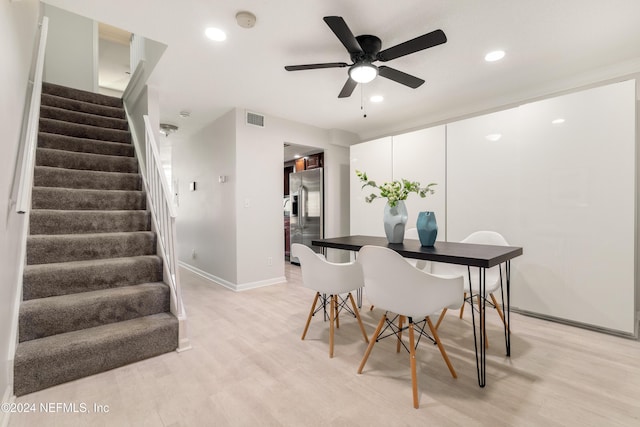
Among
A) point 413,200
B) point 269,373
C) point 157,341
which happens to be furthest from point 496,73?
point 157,341

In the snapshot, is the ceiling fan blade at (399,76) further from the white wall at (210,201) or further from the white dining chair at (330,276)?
the white wall at (210,201)

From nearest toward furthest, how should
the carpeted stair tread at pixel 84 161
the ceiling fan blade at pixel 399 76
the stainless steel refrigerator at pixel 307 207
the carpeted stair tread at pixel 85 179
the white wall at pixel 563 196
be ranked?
1. the ceiling fan blade at pixel 399 76
2. the white wall at pixel 563 196
3. the carpeted stair tread at pixel 85 179
4. the carpeted stair tread at pixel 84 161
5. the stainless steel refrigerator at pixel 307 207

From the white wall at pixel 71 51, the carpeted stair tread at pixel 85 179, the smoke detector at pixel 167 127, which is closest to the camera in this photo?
the carpeted stair tread at pixel 85 179

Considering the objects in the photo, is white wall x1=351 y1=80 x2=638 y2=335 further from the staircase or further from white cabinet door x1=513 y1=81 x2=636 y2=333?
the staircase

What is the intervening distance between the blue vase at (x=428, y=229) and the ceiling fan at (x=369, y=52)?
1.18m

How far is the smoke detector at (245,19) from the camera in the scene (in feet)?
6.61

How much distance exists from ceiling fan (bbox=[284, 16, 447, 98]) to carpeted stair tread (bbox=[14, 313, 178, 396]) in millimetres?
2256

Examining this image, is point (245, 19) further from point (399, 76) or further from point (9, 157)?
point (9, 157)

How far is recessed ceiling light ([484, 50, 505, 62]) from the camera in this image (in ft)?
8.29

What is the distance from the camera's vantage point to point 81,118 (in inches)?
145

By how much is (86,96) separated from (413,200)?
4.78 meters

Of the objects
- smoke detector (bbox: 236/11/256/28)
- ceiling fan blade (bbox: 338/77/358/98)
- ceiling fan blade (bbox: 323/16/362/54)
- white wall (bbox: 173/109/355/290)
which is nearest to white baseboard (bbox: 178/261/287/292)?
white wall (bbox: 173/109/355/290)

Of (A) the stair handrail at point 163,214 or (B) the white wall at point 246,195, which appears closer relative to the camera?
(A) the stair handrail at point 163,214

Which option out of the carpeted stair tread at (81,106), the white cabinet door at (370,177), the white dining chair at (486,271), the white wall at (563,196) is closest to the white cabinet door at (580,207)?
the white wall at (563,196)
